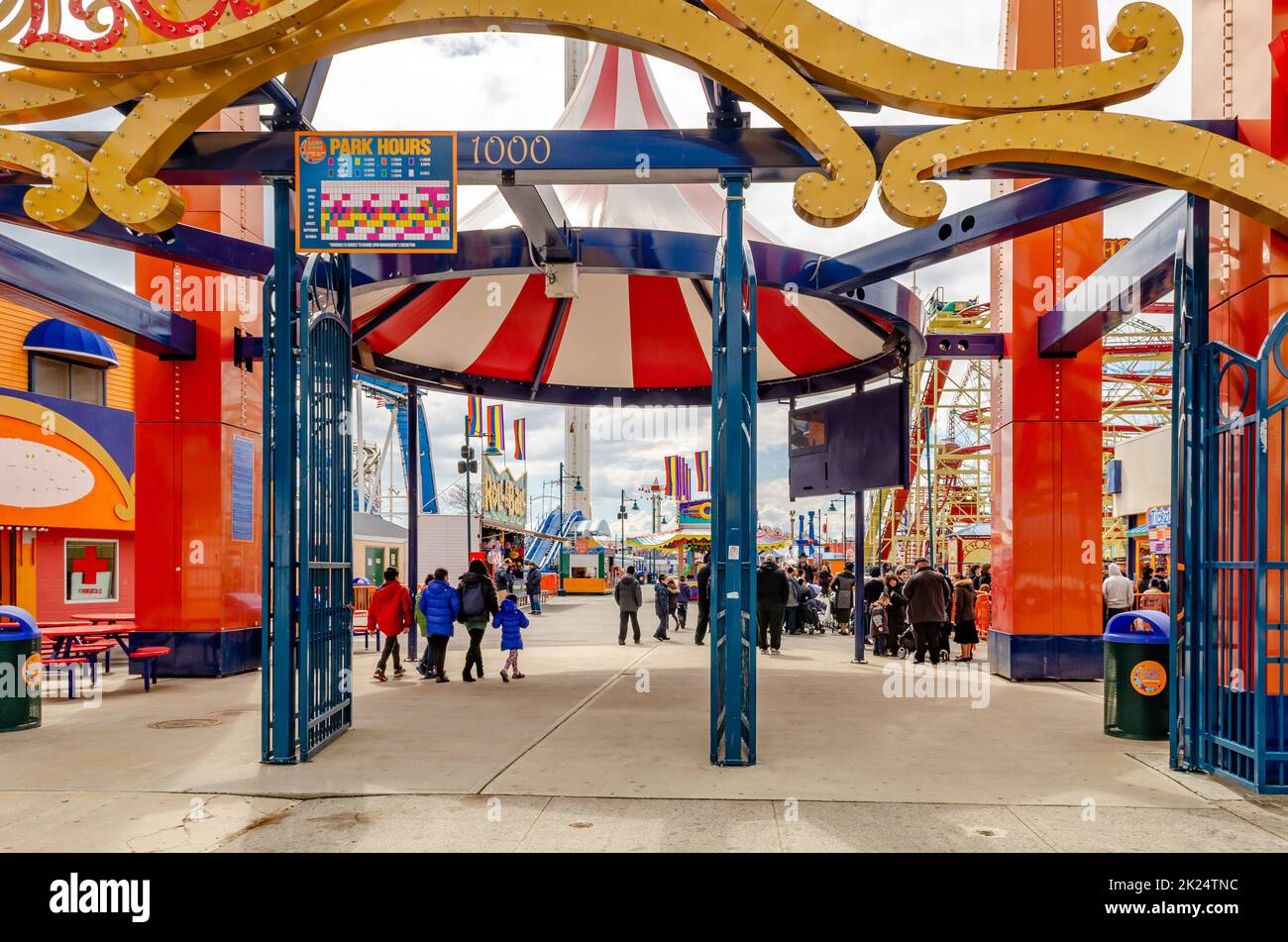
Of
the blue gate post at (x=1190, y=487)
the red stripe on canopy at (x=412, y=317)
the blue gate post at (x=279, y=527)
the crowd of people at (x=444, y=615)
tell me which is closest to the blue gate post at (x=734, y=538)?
the blue gate post at (x=1190, y=487)

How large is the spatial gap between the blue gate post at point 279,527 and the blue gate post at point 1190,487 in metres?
6.81

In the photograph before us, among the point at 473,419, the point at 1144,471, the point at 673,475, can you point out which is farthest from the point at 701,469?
the point at 1144,471

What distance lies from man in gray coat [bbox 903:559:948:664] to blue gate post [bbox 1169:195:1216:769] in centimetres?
698

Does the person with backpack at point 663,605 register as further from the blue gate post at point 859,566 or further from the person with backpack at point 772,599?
the blue gate post at point 859,566

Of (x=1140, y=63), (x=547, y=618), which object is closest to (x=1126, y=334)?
(x=547, y=618)

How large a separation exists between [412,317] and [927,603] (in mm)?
8628

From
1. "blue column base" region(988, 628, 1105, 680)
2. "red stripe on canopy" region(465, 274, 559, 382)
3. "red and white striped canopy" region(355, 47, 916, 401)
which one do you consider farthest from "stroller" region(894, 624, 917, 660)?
"red stripe on canopy" region(465, 274, 559, 382)

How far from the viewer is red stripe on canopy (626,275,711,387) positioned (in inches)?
607

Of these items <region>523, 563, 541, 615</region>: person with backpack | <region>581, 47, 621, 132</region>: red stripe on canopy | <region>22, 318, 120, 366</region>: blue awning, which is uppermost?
<region>581, 47, 621, 132</region>: red stripe on canopy

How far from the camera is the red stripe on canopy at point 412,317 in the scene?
1414cm

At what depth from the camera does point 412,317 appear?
48.4 ft

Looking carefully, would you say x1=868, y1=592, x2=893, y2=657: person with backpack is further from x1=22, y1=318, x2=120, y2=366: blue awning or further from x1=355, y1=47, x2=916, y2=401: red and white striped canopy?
x1=22, y1=318, x2=120, y2=366: blue awning

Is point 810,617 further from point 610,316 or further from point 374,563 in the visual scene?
point 374,563

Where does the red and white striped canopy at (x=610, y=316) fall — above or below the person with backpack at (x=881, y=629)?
above
